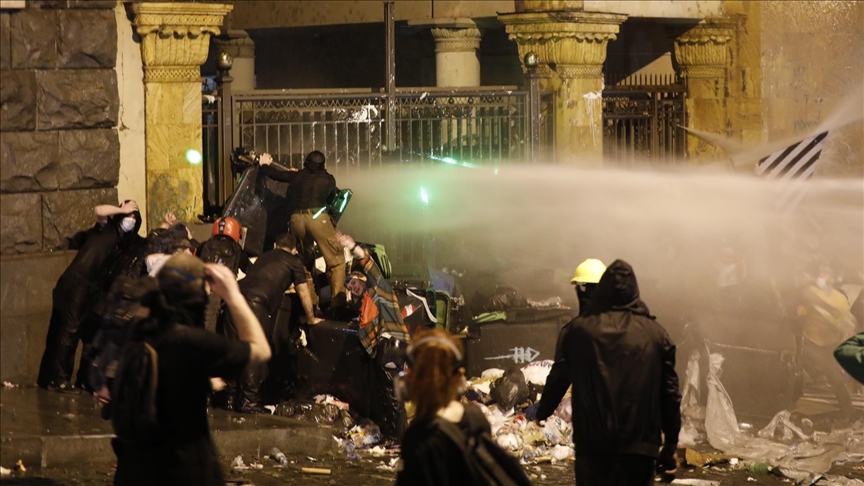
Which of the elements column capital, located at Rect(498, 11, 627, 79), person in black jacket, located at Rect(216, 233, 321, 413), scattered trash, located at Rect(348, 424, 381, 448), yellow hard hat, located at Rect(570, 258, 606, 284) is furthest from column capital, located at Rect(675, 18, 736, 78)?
yellow hard hat, located at Rect(570, 258, 606, 284)

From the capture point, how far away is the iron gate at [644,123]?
1590 cm

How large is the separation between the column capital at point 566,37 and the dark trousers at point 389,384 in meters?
5.58

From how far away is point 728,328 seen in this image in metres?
12.0

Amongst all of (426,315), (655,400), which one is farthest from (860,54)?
(655,400)

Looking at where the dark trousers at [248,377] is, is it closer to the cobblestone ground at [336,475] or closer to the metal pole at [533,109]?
the cobblestone ground at [336,475]

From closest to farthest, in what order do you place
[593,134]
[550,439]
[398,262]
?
[550,439], [398,262], [593,134]

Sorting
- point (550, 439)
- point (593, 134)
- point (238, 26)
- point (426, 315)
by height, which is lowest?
point (550, 439)

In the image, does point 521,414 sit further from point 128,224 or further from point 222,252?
point 128,224

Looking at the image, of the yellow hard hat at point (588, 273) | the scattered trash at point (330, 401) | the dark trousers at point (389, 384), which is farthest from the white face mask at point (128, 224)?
the yellow hard hat at point (588, 273)

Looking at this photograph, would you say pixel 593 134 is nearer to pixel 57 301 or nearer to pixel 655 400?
pixel 57 301

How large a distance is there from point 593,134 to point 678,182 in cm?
159

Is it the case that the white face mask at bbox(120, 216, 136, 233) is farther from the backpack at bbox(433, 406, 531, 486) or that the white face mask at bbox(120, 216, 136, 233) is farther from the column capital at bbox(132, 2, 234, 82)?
the backpack at bbox(433, 406, 531, 486)

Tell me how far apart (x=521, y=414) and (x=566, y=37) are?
205 inches

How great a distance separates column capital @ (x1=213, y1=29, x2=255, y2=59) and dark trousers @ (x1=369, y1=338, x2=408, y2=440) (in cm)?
1185
